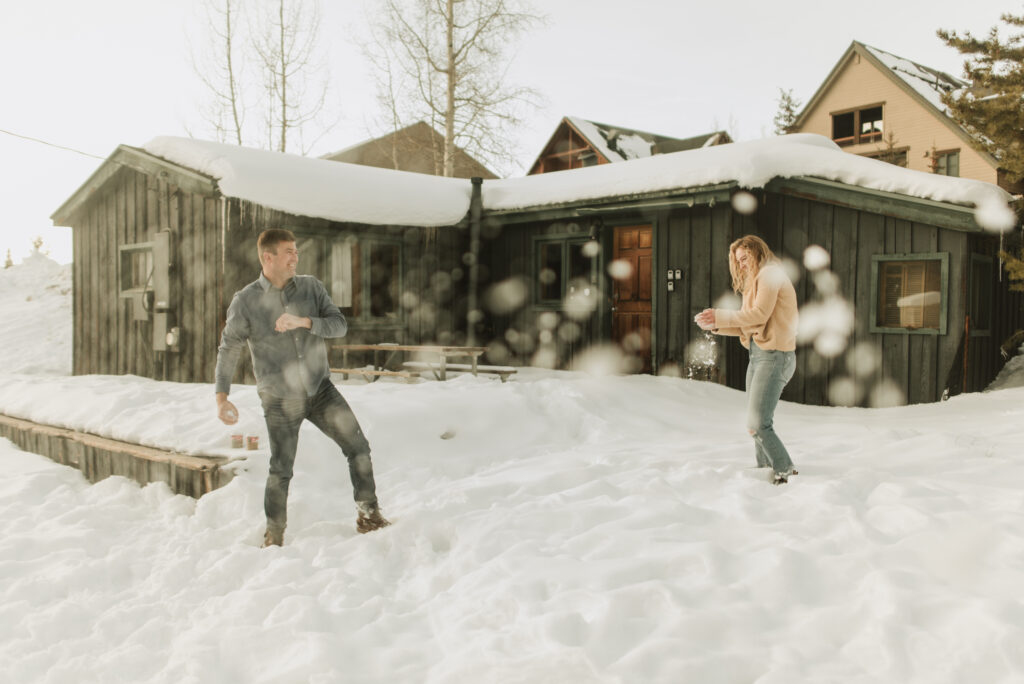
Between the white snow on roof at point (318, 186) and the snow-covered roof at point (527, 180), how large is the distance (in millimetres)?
17

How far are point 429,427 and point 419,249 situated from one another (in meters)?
6.12

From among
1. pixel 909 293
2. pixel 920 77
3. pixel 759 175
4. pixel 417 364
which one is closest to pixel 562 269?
pixel 417 364

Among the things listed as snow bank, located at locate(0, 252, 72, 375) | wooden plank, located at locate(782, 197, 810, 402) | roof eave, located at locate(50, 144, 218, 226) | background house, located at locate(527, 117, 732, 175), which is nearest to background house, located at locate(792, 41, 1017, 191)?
background house, located at locate(527, 117, 732, 175)

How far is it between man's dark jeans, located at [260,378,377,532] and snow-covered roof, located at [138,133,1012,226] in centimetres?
641

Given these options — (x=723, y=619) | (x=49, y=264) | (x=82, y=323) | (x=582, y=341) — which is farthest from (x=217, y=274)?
(x=49, y=264)

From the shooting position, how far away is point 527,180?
12789 millimetres

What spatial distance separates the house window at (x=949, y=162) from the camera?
2464 cm

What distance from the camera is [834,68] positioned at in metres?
28.9

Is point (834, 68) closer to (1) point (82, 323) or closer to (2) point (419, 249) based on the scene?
(2) point (419, 249)

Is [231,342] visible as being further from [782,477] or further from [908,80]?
[908,80]

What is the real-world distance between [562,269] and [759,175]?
374 cm

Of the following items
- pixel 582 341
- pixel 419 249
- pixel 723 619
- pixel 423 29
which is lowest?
pixel 723 619

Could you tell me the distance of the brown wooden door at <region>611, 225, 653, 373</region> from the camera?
1102cm

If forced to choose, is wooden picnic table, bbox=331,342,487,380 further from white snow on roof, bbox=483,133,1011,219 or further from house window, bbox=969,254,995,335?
house window, bbox=969,254,995,335
